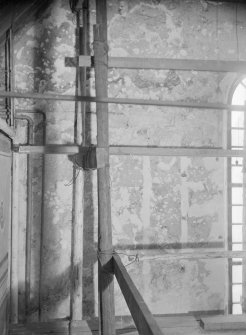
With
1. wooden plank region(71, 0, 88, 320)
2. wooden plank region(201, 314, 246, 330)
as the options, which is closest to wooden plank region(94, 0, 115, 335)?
wooden plank region(71, 0, 88, 320)

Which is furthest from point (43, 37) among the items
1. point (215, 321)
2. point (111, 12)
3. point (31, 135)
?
point (215, 321)

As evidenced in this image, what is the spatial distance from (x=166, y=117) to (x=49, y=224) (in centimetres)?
200

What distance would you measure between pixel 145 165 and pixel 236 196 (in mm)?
1310

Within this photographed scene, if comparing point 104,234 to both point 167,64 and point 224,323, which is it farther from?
point 167,64

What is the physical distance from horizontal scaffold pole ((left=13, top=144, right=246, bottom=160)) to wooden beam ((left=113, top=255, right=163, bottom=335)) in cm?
111

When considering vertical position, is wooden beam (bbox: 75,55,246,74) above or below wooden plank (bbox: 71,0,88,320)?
above

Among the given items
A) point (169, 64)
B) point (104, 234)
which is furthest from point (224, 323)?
point (169, 64)

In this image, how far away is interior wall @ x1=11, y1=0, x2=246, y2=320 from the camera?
425 centimetres

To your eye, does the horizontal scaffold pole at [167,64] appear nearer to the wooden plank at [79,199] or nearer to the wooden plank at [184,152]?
the wooden plank at [79,199]

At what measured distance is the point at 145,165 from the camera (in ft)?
14.4

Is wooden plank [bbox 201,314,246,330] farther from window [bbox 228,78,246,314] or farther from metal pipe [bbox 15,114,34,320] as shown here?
metal pipe [bbox 15,114,34,320]

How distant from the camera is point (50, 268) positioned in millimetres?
4246

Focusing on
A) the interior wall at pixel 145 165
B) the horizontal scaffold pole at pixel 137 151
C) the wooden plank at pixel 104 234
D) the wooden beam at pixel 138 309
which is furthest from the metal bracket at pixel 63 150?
the wooden beam at pixel 138 309

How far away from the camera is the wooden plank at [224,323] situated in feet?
12.5
